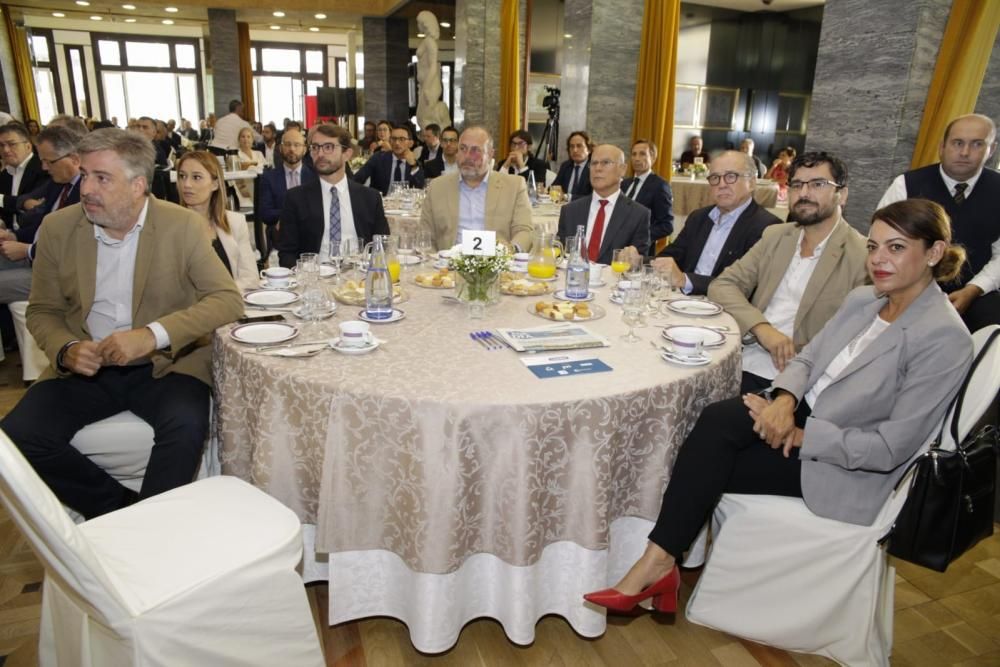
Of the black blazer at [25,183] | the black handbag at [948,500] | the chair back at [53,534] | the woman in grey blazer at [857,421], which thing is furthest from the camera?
the black blazer at [25,183]

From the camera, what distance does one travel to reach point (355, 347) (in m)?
1.97

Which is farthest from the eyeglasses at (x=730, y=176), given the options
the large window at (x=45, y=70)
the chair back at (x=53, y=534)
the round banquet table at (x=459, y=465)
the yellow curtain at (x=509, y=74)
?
the large window at (x=45, y=70)

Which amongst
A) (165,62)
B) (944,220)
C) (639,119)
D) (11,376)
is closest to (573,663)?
(944,220)

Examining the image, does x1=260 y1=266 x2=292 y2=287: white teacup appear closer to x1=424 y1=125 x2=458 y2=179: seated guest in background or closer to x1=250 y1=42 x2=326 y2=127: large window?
x1=424 y1=125 x2=458 y2=179: seated guest in background

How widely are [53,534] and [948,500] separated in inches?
80.7

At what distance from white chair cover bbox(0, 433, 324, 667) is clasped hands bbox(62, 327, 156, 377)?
0.65 metres

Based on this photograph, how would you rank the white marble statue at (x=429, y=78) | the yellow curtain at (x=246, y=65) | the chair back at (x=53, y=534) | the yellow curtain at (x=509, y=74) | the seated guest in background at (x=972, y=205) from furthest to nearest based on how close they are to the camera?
the yellow curtain at (x=246, y=65), the white marble statue at (x=429, y=78), the yellow curtain at (x=509, y=74), the seated guest in background at (x=972, y=205), the chair back at (x=53, y=534)

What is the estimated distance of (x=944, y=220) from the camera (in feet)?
6.37

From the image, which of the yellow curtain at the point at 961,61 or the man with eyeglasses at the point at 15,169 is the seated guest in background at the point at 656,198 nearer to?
the yellow curtain at the point at 961,61

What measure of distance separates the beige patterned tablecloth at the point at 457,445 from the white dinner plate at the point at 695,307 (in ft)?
2.01

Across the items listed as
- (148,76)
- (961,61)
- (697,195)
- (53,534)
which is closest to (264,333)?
(53,534)

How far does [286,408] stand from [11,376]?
335cm

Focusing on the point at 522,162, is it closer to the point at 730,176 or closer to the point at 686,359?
the point at 730,176

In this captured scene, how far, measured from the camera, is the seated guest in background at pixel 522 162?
7473mm
